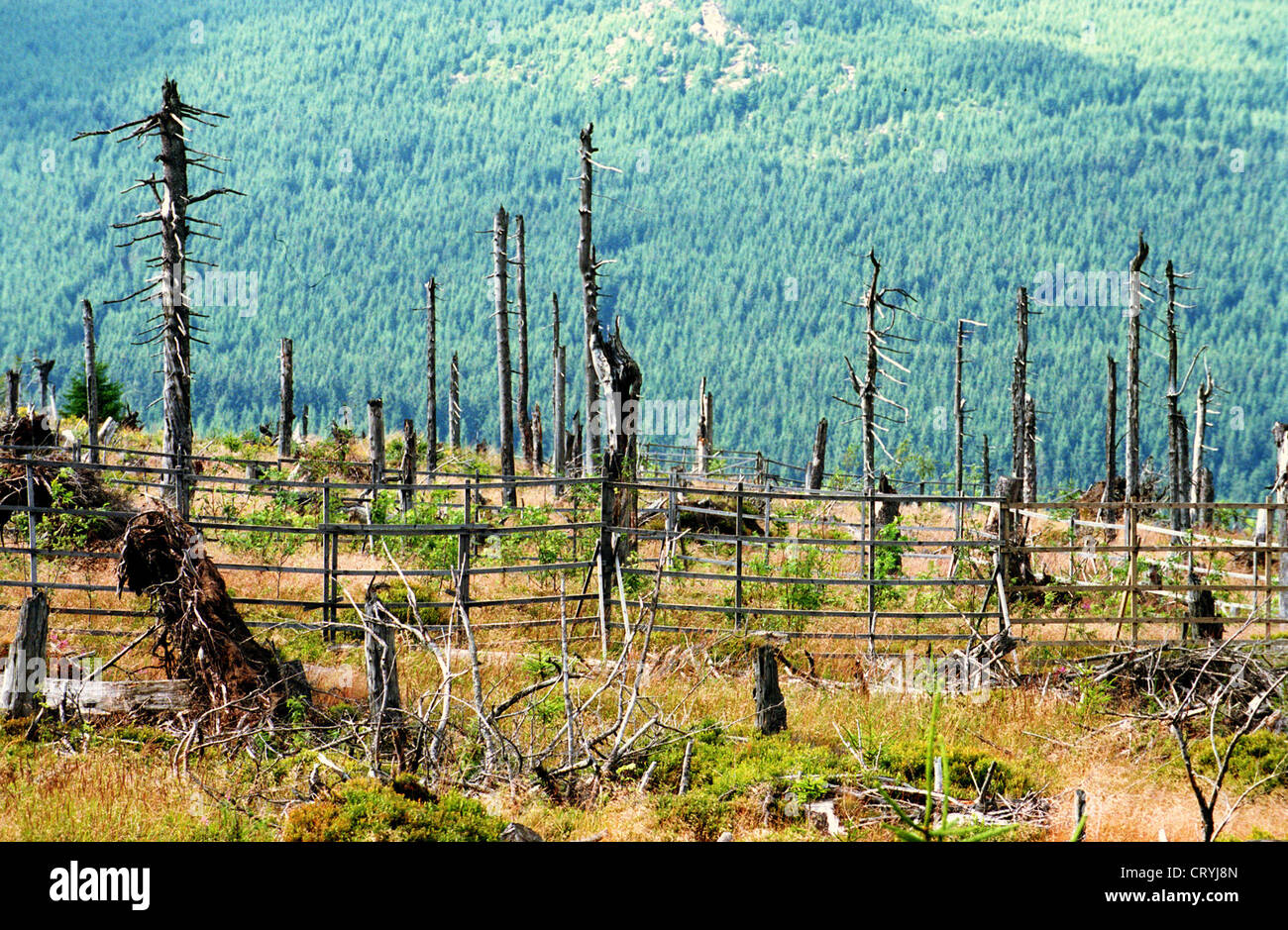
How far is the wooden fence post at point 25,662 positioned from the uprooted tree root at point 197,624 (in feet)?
2.54

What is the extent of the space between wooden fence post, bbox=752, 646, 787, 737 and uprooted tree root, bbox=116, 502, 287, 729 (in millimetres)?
3974

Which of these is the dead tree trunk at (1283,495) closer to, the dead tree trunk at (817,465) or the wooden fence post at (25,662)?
the wooden fence post at (25,662)

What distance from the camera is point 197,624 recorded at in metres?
9.55

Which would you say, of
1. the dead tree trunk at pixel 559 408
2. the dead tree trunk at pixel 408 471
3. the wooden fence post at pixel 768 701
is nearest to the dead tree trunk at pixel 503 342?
the dead tree trunk at pixel 559 408

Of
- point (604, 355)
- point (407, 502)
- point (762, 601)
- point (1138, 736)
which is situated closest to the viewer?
point (1138, 736)

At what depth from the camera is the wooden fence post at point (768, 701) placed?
9.53 metres

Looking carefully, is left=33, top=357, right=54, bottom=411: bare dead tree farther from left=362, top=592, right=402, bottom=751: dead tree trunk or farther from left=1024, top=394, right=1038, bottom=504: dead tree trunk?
left=1024, top=394, right=1038, bottom=504: dead tree trunk

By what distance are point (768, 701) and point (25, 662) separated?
6.28 m

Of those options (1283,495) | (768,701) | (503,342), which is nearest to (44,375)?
(503,342)

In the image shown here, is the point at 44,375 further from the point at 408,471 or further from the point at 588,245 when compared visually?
the point at 588,245
